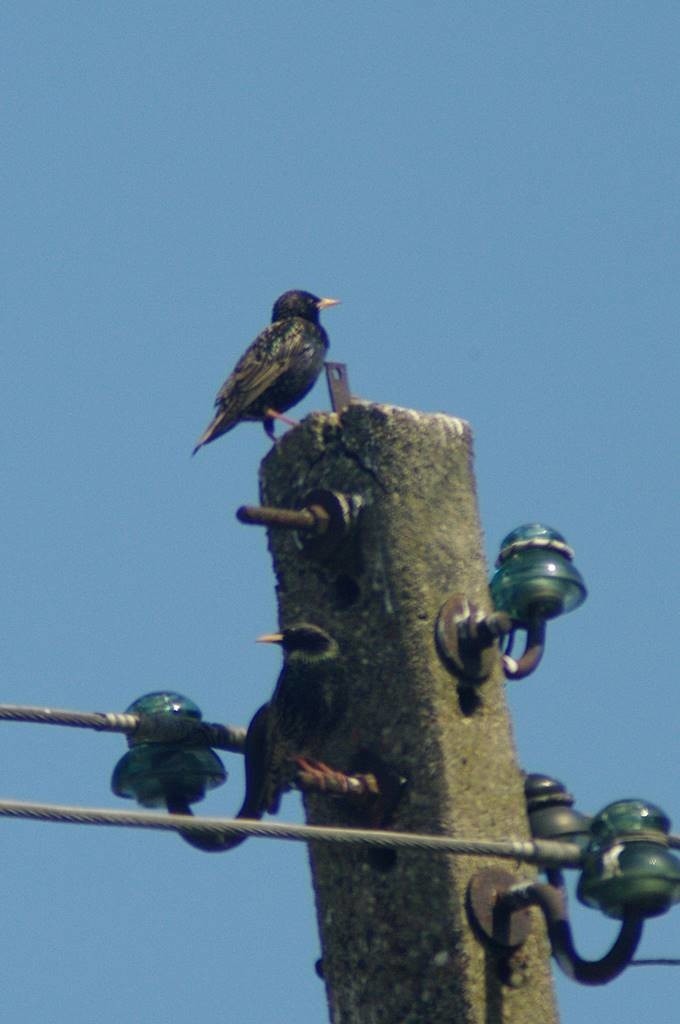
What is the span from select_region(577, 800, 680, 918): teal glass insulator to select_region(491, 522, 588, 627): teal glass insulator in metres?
0.67

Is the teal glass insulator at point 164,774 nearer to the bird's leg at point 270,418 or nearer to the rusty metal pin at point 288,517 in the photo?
the rusty metal pin at point 288,517

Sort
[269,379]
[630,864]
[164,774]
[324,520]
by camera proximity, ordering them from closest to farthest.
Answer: [630,864] → [324,520] → [164,774] → [269,379]

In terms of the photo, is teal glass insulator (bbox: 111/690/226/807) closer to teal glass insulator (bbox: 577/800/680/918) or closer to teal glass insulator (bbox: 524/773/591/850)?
teal glass insulator (bbox: 524/773/591/850)

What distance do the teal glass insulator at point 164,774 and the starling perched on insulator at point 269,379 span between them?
4.00 metres

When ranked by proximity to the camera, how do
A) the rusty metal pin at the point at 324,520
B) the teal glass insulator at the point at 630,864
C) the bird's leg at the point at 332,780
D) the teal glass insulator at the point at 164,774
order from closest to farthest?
the teal glass insulator at the point at 630,864
the bird's leg at the point at 332,780
the rusty metal pin at the point at 324,520
the teal glass insulator at the point at 164,774

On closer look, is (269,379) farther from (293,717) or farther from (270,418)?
(293,717)

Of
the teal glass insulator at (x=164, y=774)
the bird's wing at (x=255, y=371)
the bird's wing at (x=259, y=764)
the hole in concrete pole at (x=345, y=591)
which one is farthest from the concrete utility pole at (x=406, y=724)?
the bird's wing at (x=255, y=371)

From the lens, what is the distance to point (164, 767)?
19.0 feet

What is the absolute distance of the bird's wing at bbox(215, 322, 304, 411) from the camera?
9758 millimetres

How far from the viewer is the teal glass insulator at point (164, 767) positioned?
5.80 m

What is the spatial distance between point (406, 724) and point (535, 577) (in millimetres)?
618

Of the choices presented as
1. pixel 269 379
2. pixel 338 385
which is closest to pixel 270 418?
pixel 269 379

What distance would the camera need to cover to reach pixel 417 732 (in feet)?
17.6

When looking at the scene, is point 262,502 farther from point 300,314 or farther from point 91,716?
point 300,314
